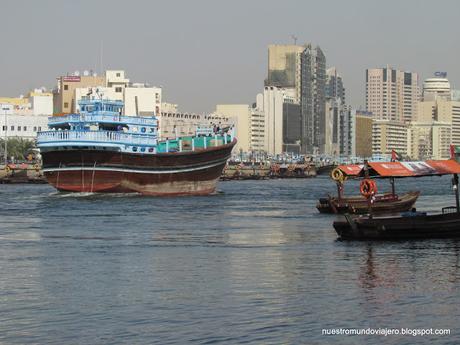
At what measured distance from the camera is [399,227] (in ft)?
181

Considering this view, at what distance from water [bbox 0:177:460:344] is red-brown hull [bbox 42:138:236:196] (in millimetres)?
32056

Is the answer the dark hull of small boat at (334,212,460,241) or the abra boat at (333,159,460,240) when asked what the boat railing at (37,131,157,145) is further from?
the dark hull of small boat at (334,212,460,241)

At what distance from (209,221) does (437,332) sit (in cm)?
4172

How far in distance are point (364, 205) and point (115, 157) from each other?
1271 inches

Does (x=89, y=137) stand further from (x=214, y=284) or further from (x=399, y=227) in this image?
(x=214, y=284)

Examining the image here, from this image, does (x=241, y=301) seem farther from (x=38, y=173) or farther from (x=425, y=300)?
(x=38, y=173)

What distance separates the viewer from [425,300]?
3659 cm

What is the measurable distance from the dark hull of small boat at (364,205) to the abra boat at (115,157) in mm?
26668

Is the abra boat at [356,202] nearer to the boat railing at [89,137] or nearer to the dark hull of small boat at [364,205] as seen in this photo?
the dark hull of small boat at [364,205]

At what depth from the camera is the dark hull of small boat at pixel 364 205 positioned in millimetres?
74812

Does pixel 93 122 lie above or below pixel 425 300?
above

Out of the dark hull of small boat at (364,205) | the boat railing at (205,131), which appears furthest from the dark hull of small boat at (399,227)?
the boat railing at (205,131)

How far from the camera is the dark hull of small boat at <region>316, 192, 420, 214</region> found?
74812 mm

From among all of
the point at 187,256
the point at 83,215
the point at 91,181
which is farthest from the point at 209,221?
the point at 91,181
